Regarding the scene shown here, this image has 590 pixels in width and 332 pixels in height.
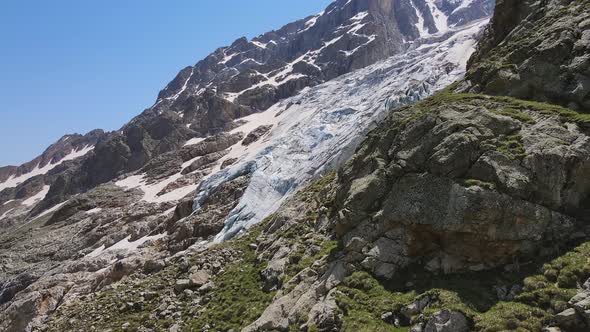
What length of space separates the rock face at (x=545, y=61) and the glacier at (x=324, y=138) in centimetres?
2024

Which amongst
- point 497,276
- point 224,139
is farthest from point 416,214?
point 224,139

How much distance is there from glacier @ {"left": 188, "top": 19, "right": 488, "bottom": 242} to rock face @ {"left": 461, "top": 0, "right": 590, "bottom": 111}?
20243mm

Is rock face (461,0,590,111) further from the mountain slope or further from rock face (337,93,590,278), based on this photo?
the mountain slope

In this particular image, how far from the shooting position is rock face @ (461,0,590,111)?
21.6 metres

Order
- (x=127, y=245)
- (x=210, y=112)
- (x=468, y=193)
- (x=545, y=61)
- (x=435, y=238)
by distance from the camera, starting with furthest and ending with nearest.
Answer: (x=210, y=112), (x=127, y=245), (x=545, y=61), (x=435, y=238), (x=468, y=193)

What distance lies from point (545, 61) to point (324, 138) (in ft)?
154

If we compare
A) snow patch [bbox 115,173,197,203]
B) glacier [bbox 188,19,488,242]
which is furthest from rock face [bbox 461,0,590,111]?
snow patch [bbox 115,173,197,203]

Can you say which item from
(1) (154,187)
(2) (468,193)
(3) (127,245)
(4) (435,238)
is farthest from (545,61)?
(1) (154,187)

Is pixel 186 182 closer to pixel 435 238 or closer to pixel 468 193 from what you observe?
pixel 435 238

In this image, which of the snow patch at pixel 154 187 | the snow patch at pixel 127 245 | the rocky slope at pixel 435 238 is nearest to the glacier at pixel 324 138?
the snow patch at pixel 127 245

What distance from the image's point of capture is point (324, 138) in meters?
Result: 69.6

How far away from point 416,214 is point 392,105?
160 ft

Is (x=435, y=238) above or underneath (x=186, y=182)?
above

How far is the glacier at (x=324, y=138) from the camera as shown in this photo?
164 ft
